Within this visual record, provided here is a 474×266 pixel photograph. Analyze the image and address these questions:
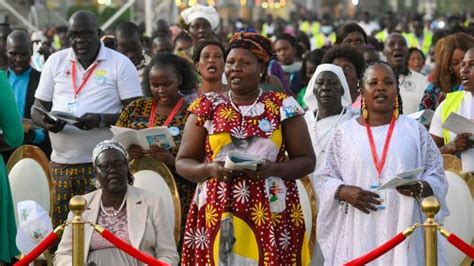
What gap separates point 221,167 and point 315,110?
294 cm

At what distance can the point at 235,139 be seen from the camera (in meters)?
8.49

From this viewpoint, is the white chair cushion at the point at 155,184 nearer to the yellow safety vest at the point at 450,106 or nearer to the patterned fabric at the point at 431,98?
the yellow safety vest at the point at 450,106

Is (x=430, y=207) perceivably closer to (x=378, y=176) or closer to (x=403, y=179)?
(x=403, y=179)

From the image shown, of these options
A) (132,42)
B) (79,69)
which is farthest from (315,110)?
(132,42)

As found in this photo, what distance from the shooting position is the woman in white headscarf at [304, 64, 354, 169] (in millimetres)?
10844

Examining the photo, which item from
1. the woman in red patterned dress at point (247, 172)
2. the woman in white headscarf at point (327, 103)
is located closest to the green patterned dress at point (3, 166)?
A: the woman in red patterned dress at point (247, 172)

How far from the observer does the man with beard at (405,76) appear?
46.0 ft

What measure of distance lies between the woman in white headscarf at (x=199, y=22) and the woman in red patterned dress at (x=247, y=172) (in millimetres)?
6610

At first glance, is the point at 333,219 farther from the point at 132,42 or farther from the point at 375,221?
the point at 132,42

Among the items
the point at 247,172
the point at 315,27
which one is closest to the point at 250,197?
the point at 247,172

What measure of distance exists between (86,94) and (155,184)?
47.7 inches

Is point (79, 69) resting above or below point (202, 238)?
above

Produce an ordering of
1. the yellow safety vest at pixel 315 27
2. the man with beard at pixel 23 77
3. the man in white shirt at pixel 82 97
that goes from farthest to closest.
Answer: the yellow safety vest at pixel 315 27 < the man with beard at pixel 23 77 < the man in white shirt at pixel 82 97

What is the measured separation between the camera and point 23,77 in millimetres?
13203
